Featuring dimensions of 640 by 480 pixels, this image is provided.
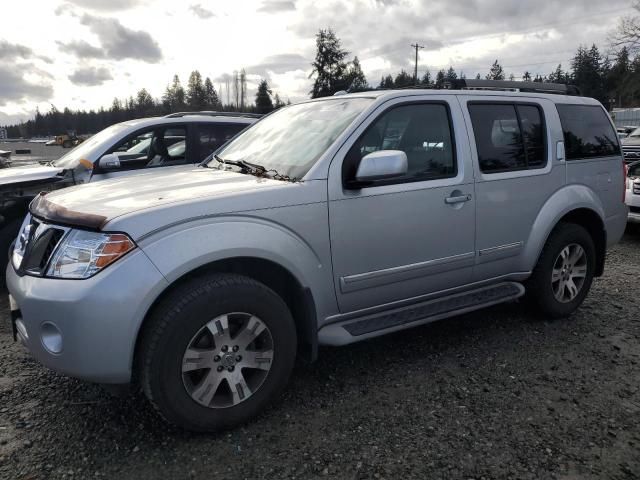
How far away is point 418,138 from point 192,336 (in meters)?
1.97

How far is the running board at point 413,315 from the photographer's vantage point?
305 cm

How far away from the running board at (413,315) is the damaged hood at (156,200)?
0.84m

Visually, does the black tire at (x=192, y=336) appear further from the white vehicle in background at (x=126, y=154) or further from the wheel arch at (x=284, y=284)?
the white vehicle in background at (x=126, y=154)

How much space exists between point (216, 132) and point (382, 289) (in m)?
3.97

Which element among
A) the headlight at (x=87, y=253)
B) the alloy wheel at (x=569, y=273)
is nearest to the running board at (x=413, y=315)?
the alloy wheel at (x=569, y=273)

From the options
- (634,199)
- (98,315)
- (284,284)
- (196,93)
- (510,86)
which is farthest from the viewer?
(196,93)

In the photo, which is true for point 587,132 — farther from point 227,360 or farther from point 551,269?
point 227,360

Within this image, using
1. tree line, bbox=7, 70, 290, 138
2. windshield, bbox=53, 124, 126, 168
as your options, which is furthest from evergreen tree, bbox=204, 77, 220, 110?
windshield, bbox=53, 124, 126, 168

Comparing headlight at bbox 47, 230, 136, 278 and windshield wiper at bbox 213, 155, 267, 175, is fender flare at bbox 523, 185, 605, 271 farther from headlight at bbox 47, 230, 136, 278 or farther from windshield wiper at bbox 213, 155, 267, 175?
headlight at bbox 47, 230, 136, 278

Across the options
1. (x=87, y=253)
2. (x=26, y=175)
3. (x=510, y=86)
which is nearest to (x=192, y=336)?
(x=87, y=253)

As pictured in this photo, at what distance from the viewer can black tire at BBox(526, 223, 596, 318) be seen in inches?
164

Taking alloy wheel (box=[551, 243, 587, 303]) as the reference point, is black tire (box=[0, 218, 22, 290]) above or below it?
above

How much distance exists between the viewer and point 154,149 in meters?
6.17

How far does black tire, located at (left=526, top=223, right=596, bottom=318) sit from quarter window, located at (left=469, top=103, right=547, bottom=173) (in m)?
0.63
